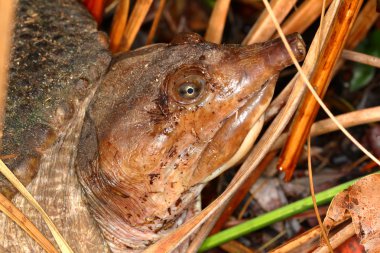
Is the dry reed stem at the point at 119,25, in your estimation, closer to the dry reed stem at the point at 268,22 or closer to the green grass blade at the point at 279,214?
the dry reed stem at the point at 268,22

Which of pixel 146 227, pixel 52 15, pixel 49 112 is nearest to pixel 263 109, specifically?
pixel 146 227

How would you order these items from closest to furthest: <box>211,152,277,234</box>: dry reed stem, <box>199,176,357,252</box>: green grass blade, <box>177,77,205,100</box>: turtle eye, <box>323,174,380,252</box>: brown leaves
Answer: <box>177,77,205,100</box>: turtle eye, <box>323,174,380,252</box>: brown leaves, <box>199,176,357,252</box>: green grass blade, <box>211,152,277,234</box>: dry reed stem

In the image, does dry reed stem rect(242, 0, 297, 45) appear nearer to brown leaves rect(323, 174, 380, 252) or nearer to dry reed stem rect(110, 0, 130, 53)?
dry reed stem rect(110, 0, 130, 53)

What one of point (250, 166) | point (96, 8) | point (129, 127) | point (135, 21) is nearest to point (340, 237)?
point (250, 166)

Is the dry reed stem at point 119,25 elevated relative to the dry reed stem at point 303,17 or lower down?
lower down

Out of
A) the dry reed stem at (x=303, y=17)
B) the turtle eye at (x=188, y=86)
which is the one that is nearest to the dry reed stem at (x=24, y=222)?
the turtle eye at (x=188, y=86)

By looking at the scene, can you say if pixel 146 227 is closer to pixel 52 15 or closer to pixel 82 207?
pixel 82 207

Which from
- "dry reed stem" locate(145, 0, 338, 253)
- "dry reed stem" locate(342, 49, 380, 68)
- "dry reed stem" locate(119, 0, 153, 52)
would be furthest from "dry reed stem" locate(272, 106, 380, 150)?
"dry reed stem" locate(119, 0, 153, 52)
